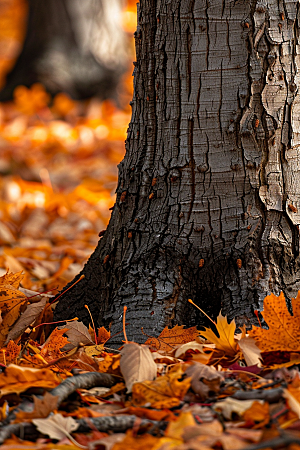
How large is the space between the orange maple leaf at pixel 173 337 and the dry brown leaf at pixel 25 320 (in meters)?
0.47

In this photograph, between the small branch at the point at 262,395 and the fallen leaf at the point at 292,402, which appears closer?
the fallen leaf at the point at 292,402

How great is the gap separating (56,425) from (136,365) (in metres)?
0.27

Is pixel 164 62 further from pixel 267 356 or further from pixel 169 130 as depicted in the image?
pixel 267 356

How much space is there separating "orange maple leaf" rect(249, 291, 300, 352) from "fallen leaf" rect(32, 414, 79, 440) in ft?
1.92

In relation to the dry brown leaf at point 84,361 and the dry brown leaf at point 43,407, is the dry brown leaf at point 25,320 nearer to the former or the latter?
the dry brown leaf at point 84,361

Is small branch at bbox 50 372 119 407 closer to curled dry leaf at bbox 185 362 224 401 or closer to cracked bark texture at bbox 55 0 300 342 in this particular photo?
curled dry leaf at bbox 185 362 224 401

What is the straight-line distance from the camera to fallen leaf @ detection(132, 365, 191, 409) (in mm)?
1166

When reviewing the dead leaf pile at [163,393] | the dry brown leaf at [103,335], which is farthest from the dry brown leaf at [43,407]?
the dry brown leaf at [103,335]

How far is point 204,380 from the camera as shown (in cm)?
120

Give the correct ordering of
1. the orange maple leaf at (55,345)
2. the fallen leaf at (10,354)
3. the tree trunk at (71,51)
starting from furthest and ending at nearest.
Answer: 1. the tree trunk at (71,51)
2. the orange maple leaf at (55,345)
3. the fallen leaf at (10,354)

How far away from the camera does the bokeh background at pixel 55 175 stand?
319cm

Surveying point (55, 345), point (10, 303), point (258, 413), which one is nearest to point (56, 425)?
point (258, 413)

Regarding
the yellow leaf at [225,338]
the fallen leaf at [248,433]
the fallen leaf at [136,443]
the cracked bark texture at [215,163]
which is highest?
the cracked bark texture at [215,163]

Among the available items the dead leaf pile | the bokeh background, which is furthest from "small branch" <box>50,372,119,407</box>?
the bokeh background
